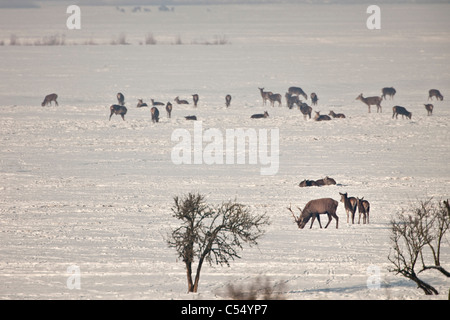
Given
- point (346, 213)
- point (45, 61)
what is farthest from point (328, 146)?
point (45, 61)

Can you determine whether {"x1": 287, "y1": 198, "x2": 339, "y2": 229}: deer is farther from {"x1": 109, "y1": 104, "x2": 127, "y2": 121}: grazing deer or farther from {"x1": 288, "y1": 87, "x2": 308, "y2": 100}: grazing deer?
{"x1": 288, "y1": 87, "x2": 308, "y2": 100}: grazing deer

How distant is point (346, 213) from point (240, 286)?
647 cm

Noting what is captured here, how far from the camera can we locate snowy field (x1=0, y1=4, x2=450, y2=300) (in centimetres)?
1391

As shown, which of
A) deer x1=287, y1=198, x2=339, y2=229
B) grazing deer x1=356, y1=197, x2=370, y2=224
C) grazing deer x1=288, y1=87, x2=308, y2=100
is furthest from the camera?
grazing deer x1=288, y1=87, x2=308, y2=100

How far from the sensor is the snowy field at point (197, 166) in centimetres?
1391

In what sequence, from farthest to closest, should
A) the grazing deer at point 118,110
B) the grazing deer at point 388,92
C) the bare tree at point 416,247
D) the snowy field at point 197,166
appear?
the grazing deer at point 388,92 < the grazing deer at point 118,110 < the snowy field at point 197,166 < the bare tree at point 416,247

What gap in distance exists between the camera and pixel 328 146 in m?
27.3

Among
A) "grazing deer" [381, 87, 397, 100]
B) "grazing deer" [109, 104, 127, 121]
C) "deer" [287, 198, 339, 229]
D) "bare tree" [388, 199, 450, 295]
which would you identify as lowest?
"bare tree" [388, 199, 450, 295]

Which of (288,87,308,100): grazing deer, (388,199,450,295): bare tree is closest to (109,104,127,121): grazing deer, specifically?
(288,87,308,100): grazing deer

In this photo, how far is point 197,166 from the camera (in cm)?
2431

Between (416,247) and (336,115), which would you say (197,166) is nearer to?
(336,115)

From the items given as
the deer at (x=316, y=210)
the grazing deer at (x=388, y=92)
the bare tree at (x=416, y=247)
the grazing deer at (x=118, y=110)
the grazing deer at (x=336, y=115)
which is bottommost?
the bare tree at (x=416, y=247)

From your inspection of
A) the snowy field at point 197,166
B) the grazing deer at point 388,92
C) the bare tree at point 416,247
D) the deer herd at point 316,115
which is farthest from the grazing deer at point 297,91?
the bare tree at point 416,247

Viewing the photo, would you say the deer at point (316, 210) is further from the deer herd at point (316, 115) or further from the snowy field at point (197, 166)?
the snowy field at point (197, 166)
